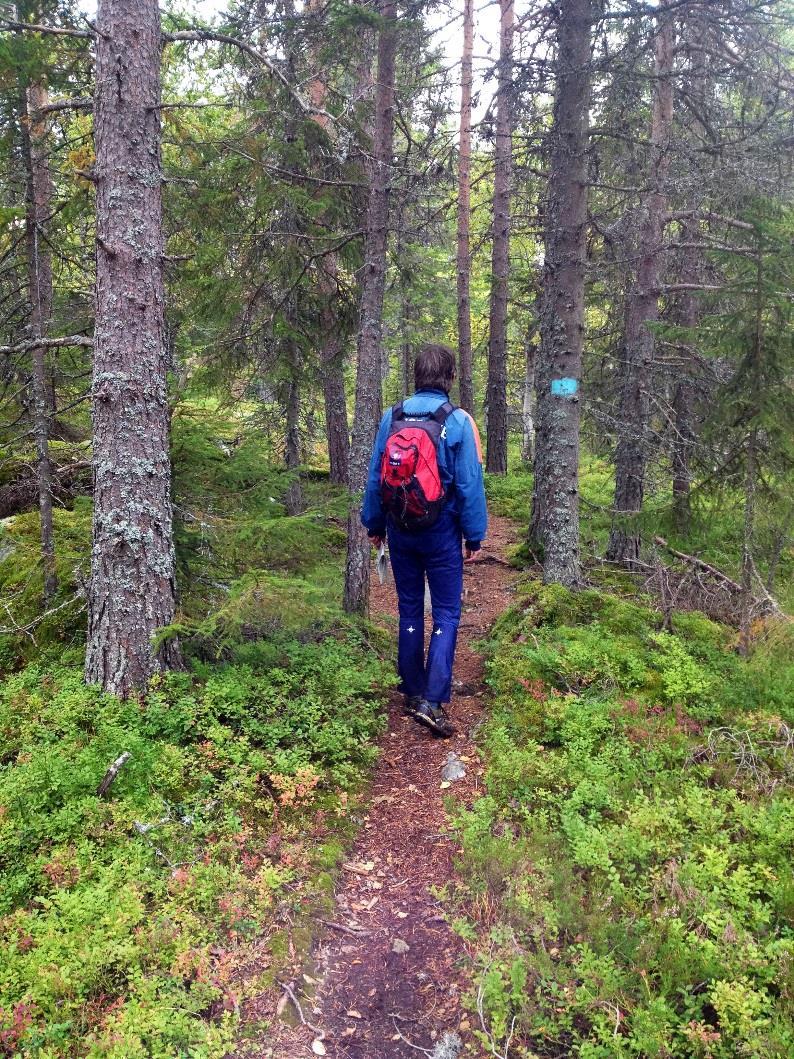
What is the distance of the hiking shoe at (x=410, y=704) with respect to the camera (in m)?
5.46

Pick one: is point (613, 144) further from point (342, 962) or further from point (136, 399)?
point (342, 962)

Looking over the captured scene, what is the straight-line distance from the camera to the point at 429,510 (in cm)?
479

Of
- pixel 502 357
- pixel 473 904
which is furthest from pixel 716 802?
pixel 502 357

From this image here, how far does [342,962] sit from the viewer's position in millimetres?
3221

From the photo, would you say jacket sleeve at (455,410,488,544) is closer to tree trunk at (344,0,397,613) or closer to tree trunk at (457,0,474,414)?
tree trunk at (344,0,397,613)

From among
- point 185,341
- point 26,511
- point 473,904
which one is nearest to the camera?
point 473,904

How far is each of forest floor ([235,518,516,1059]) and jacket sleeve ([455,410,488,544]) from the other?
167 cm

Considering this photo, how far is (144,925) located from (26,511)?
23.4ft

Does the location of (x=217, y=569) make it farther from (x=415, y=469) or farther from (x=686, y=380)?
(x=686, y=380)

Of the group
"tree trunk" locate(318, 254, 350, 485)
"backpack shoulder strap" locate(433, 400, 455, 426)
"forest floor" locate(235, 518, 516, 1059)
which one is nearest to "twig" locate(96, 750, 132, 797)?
"forest floor" locate(235, 518, 516, 1059)

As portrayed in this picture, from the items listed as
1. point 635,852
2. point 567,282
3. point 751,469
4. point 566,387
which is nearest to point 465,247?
point 567,282

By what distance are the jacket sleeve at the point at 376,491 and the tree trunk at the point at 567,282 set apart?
210cm

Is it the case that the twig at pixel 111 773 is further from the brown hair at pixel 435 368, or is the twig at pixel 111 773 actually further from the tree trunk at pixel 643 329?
the tree trunk at pixel 643 329

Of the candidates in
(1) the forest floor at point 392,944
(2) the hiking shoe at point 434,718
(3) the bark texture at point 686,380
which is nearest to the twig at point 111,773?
(1) the forest floor at point 392,944
